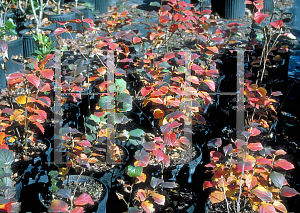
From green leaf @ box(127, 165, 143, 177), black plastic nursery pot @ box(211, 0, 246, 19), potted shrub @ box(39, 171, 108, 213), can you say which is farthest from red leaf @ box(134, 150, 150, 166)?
black plastic nursery pot @ box(211, 0, 246, 19)

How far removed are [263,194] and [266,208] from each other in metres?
0.05

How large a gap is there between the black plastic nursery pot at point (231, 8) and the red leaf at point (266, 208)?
13.5 feet

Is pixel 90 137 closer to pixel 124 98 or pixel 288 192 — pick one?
pixel 124 98

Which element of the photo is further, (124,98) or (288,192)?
(124,98)

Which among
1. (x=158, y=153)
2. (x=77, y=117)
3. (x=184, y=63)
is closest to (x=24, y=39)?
(x=77, y=117)

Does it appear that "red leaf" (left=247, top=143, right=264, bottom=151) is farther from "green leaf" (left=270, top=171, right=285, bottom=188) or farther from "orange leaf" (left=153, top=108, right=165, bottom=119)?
"orange leaf" (left=153, top=108, right=165, bottom=119)

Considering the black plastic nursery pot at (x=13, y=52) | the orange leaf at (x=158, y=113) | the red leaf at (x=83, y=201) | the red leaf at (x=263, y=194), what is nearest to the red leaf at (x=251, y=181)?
the red leaf at (x=263, y=194)

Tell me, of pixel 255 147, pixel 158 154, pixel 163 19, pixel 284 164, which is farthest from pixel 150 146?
pixel 163 19

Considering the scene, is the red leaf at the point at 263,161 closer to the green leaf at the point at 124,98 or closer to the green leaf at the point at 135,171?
the green leaf at the point at 135,171

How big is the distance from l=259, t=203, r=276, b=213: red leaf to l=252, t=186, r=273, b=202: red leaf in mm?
36

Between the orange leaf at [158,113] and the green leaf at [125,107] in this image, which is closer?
the green leaf at [125,107]

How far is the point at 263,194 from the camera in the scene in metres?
1.18

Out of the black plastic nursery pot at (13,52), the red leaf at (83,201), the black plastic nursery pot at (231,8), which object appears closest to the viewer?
the red leaf at (83,201)

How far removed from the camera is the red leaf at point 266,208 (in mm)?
1162
